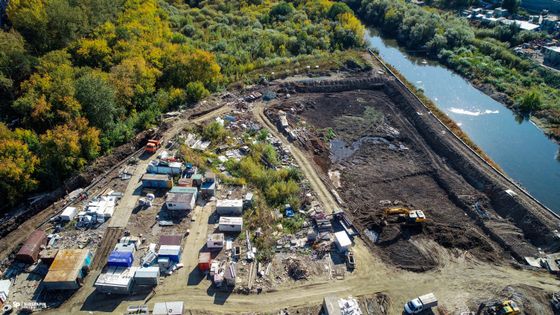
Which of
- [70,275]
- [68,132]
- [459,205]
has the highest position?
[68,132]

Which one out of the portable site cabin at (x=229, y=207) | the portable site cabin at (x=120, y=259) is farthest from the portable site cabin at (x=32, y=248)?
the portable site cabin at (x=229, y=207)

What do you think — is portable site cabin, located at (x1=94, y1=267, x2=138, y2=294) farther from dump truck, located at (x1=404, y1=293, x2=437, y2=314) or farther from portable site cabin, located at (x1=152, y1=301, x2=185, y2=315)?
dump truck, located at (x1=404, y1=293, x2=437, y2=314)

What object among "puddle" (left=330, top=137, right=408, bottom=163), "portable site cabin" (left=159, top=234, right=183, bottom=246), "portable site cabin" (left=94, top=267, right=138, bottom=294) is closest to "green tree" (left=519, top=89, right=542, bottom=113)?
"puddle" (left=330, top=137, right=408, bottom=163)

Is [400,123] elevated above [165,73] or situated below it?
below

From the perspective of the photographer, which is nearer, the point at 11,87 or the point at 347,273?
the point at 347,273

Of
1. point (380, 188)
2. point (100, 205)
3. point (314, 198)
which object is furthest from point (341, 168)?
point (100, 205)

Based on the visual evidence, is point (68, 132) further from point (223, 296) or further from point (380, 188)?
point (380, 188)

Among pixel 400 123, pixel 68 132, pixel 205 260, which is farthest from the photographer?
pixel 400 123
